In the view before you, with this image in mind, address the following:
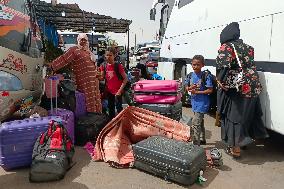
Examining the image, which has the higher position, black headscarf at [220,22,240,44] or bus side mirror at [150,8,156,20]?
bus side mirror at [150,8,156,20]

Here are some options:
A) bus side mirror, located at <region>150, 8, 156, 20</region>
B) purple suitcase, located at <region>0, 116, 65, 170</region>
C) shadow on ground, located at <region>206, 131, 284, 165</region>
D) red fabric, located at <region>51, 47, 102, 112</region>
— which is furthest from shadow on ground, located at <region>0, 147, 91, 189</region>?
bus side mirror, located at <region>150, 8, 156, 20</region>

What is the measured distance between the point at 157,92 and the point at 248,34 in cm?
178

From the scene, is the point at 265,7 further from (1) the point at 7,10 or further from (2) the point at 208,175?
(1) the point at 7,10

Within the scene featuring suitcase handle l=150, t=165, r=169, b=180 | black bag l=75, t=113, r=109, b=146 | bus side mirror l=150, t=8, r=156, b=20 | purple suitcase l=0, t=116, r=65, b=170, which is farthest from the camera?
bus side mirror l=150, t=8, r=156, b=20

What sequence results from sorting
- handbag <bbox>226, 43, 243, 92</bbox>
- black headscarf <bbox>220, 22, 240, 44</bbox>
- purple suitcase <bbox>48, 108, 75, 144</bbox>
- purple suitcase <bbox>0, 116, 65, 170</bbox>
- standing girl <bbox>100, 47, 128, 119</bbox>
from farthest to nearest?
1. standing girl <bbox>100, 47, 128, 119</bbox>
2. purple suitcase <bbox>48, 108, 75, 144</bbox>
3. black headscarf <bbox>220, 22, 240, 44</bbox>
4. handbag <bbox>226, 43, 243, 92</bbox>
5. purple suitcase <bbox>0, 116, 65, 170</bbox>

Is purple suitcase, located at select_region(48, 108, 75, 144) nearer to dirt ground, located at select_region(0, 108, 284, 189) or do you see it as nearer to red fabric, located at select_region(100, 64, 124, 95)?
A: dirt ground, located at select_region(0, 108, 284, 189)

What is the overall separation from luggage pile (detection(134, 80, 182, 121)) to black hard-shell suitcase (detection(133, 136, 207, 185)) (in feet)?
3.80

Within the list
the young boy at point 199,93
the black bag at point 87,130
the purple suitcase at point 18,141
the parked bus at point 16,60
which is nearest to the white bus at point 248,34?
the young boy at point 199,93

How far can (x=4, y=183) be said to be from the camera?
12.2 ft

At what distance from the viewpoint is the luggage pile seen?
5.30 m

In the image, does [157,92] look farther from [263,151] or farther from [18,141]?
→ [18,141]

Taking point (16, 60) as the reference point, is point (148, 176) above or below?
below

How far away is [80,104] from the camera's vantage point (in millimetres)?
5551

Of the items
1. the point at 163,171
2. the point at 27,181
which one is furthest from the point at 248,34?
the point at 27,181
